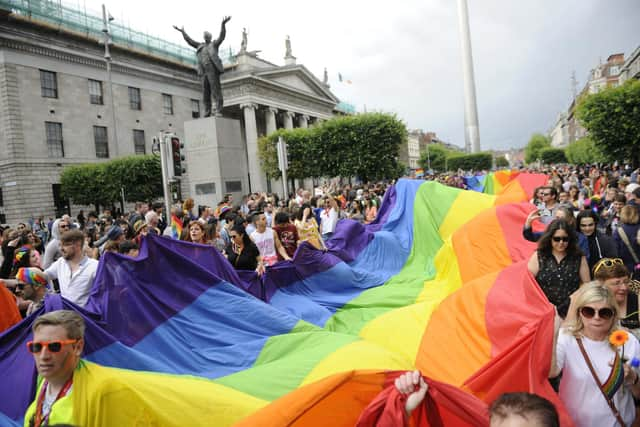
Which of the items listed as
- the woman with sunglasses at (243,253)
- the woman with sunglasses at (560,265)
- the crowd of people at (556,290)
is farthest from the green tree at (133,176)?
the woman with sunglasses at (560,265)

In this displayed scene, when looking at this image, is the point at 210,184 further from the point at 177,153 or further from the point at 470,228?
the point at 470,228

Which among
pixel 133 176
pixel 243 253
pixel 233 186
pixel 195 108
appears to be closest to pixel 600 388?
pixel 243 253

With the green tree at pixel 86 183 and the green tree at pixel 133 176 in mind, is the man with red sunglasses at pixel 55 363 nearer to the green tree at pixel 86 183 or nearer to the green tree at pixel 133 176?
the green tree at pixel 133 176

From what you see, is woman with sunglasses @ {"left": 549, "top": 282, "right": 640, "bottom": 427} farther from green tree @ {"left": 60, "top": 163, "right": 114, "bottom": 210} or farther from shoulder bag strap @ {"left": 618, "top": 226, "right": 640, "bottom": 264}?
green tree @ {"left": 60, "top": 163, "right": 114, "bottom": 210}

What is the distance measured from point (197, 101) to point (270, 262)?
40631 mm

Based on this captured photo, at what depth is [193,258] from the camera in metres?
5.82

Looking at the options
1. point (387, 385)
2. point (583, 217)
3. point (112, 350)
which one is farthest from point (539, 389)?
point (583, 217)

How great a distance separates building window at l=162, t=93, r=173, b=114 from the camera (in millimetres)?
41062

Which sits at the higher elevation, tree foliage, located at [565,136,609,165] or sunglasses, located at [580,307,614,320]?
tree foliage, located at [565,136,609,165]

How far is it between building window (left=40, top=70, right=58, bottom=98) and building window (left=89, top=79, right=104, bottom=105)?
2813 millimetres

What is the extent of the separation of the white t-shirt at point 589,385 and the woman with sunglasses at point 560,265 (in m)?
1.78

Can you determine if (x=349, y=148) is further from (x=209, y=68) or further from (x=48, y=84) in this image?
(x=48, y=84)

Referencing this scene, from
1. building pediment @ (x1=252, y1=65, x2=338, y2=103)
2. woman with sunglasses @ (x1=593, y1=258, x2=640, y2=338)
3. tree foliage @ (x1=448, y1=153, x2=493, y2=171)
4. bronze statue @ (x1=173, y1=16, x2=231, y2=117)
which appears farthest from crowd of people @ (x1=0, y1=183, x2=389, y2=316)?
tree foliage @ (x1=448, y1=153, x2=493, y2=171)

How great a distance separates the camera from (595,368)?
2686 millimetres
